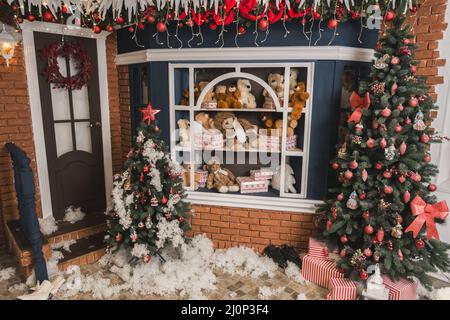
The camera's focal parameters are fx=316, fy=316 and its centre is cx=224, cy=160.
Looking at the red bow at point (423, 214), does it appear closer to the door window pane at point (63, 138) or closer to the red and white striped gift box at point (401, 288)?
the red and white striped gift box at point (401, 288)

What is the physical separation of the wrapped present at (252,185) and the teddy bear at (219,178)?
0.29 feet

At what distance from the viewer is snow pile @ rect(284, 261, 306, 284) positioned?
2.80 m

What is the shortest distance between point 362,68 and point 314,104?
1.78 ft

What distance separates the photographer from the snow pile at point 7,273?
2.80m

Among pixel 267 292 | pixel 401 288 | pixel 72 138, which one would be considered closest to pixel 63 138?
pixel 72 138

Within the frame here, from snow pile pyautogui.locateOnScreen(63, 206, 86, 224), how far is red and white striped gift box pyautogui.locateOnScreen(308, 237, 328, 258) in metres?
2.54

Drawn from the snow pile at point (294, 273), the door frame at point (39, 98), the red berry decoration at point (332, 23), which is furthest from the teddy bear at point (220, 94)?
the snow pile at point (294, 273)

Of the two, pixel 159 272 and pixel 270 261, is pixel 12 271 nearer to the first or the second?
pixel 159 272

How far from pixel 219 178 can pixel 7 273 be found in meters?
2.13

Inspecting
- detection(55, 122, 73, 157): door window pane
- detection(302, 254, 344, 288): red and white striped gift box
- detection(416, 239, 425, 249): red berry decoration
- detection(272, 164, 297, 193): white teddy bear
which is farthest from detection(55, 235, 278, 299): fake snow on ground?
detection(55, 122, 73, 157): door window pane

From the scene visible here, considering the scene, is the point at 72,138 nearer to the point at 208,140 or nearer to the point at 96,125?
the point at 96,125

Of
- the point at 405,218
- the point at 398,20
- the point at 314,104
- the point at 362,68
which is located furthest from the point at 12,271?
the point at 398,20

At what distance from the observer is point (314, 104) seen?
2.91m

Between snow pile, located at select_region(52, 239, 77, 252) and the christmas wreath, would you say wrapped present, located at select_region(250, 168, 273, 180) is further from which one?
the christmas wreath
